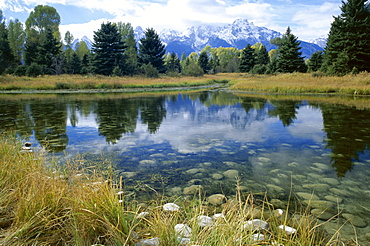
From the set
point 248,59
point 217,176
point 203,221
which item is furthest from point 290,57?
point 203,221

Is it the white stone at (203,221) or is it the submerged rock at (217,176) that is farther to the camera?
the submerged rock at (217,176)

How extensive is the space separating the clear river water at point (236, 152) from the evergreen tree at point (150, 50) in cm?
3322

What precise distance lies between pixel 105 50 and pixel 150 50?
834 cm

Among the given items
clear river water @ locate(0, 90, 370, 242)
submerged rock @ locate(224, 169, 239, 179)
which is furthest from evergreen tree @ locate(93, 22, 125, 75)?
submerged rock @ locate(224, 169, 239, 179)

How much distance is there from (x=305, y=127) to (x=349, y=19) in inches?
879

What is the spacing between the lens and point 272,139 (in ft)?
17.2

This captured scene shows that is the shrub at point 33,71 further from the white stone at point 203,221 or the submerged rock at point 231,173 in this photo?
the white stone at point 203,221

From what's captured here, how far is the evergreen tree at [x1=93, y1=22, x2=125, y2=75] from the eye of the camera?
108ft

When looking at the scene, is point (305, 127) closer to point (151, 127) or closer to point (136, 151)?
point (151, 127)

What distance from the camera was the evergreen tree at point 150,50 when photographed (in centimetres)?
3928

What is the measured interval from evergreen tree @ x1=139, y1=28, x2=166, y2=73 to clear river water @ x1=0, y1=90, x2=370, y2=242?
3322cm

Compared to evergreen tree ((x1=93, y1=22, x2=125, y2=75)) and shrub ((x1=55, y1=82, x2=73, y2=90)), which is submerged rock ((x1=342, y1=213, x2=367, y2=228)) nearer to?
shrub ((x1=55, y1=82, x2=73, y2=90))

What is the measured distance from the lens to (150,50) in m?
39.7

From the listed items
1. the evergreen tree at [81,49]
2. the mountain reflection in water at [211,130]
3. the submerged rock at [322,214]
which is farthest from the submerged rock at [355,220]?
the evergreen tree at [81,49]
